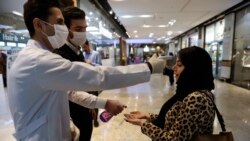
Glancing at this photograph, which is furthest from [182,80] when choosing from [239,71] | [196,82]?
[239,71]

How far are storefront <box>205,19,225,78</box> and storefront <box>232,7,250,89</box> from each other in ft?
5.62

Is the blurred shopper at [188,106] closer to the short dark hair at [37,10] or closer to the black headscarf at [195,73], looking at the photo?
the black headscarf at [195,73]

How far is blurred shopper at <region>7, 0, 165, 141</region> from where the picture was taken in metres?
0.89

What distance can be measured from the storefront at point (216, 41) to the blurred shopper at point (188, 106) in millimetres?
10951

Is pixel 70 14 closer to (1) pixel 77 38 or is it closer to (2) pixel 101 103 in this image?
(1) pixel 77 38

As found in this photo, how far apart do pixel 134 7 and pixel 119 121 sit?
5.74 metres

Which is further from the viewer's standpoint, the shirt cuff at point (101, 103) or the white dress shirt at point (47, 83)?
the shirt cuff at point (101, 103)

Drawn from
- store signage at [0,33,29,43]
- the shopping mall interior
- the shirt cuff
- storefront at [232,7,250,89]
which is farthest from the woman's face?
storefront at [232,7,250,89]

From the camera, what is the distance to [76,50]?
1.81m

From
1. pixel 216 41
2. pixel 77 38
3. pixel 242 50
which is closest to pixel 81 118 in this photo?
pixel 77 38

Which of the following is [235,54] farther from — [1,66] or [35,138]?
[35,138]

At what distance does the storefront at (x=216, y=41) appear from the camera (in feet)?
39.1

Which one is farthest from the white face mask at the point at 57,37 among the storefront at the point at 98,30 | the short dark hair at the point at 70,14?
the storefront at the point at 98,30

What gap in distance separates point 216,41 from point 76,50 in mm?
12120
